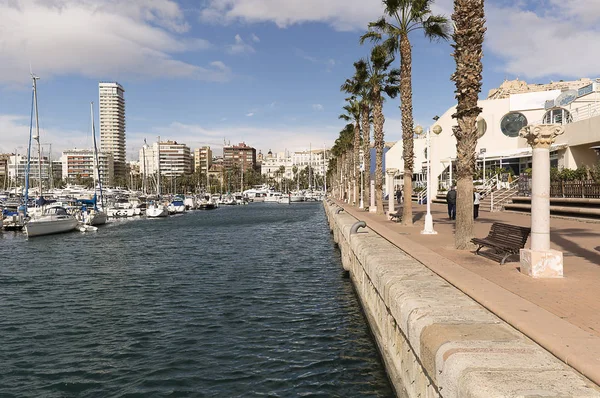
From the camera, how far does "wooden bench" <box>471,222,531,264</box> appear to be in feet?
29.5

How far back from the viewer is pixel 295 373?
8.21 m

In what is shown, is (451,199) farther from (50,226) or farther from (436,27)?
(50,226)

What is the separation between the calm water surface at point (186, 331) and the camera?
25.9 ft

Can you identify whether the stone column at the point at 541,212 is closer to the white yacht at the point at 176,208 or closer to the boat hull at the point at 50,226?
the boat hull at the point at 50,226

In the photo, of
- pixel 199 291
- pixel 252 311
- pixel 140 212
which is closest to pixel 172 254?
pixel 199 291

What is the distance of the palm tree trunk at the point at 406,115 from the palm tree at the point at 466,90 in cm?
740

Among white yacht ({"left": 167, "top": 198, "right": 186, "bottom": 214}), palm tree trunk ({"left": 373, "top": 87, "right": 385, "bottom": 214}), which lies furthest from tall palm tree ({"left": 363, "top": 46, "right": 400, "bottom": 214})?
white yacht ({"left": 167, "top": 198, "right": 186, "bottom": 214})

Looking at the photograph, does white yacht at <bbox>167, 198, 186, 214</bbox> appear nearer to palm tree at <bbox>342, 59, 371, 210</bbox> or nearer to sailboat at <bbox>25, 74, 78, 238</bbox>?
sailboat at <bbox>25, 74, 78, 238</bbox>

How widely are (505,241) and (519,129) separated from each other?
98.0 ft

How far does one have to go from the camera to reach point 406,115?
20.2 meters

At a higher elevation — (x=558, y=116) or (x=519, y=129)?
(x=558, y=116)

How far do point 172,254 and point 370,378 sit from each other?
61.0 feet

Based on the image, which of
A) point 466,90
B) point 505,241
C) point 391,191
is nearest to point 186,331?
point 505,241

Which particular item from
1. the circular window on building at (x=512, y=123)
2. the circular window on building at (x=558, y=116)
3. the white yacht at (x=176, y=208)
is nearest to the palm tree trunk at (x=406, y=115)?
the circular window on building at (x=558, y=116)
